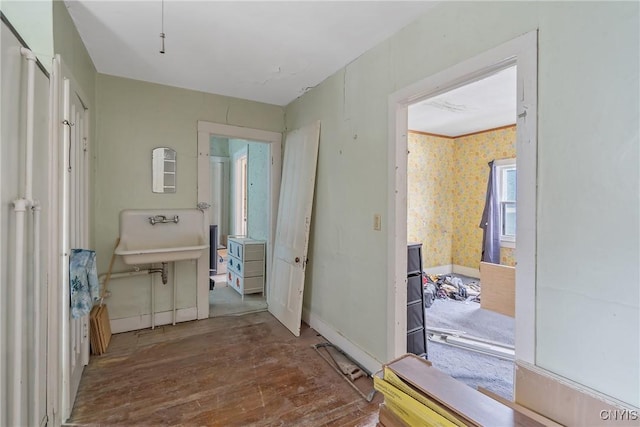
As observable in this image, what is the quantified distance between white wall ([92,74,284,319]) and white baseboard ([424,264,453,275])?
3.76 metres

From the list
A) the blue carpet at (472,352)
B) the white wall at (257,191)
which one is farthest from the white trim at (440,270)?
the white wall at (257,191)

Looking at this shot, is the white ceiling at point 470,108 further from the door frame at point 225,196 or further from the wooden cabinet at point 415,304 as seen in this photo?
the door frame at point 225,196

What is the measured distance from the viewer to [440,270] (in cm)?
524

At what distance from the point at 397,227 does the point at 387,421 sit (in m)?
1.10

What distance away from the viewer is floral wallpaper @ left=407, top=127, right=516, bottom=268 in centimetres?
496

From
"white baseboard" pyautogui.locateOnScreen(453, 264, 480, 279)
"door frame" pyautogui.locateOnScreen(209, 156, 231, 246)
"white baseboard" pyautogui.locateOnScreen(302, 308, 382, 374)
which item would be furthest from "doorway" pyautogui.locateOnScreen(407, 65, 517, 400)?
"door frame" pyautogui.locateOnScreen(209, 156, 231, 246)

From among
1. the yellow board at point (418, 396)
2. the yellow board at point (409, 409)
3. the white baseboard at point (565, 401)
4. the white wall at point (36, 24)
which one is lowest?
the yellow board at point (409, 409)

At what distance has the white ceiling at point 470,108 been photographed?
2.94 m

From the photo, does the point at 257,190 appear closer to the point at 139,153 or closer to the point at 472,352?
the point at 139,153

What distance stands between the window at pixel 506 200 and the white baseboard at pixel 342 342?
11.3 feet

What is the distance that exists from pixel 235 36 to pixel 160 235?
6.53 ft

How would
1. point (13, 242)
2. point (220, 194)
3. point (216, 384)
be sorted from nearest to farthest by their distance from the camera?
point (13, 242)
point (216, 384)
point (220, 194)

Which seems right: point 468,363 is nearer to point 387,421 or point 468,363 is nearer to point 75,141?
point 387,421

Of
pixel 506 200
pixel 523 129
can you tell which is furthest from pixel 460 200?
pixel 523 129
